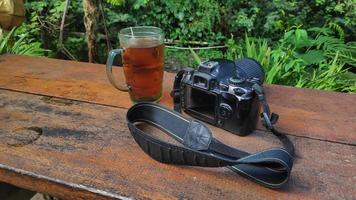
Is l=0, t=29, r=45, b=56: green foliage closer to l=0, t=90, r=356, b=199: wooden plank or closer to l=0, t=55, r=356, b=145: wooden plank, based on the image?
l=0, t=55, r=356, b=145: wooden plank

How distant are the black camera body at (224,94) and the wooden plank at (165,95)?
9 cm

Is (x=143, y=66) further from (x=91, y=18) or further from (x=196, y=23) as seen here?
(x=196, y=23)

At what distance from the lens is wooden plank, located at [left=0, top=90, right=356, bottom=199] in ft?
1.72

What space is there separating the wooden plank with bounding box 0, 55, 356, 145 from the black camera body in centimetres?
9

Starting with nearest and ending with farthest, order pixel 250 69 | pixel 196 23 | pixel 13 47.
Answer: pixel 250 69 → pixel 13 47 → pixel 196 23

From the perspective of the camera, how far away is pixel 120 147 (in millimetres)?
631

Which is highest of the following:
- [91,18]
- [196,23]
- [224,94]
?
[224,94]

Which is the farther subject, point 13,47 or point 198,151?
point 13,47

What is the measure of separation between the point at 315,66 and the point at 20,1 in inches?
66.0

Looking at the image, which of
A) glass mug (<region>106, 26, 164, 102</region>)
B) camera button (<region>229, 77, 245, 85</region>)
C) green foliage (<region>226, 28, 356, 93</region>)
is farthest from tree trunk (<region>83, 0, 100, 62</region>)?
camera button (<region>229, 77, 245, 85</region>)

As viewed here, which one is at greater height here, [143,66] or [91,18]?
[143,66]

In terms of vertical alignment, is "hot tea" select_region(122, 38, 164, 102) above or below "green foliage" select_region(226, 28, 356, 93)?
above

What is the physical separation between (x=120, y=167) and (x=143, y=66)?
235 millimetres

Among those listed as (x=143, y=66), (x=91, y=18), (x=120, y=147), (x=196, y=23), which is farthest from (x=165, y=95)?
(x=196, y=23)
